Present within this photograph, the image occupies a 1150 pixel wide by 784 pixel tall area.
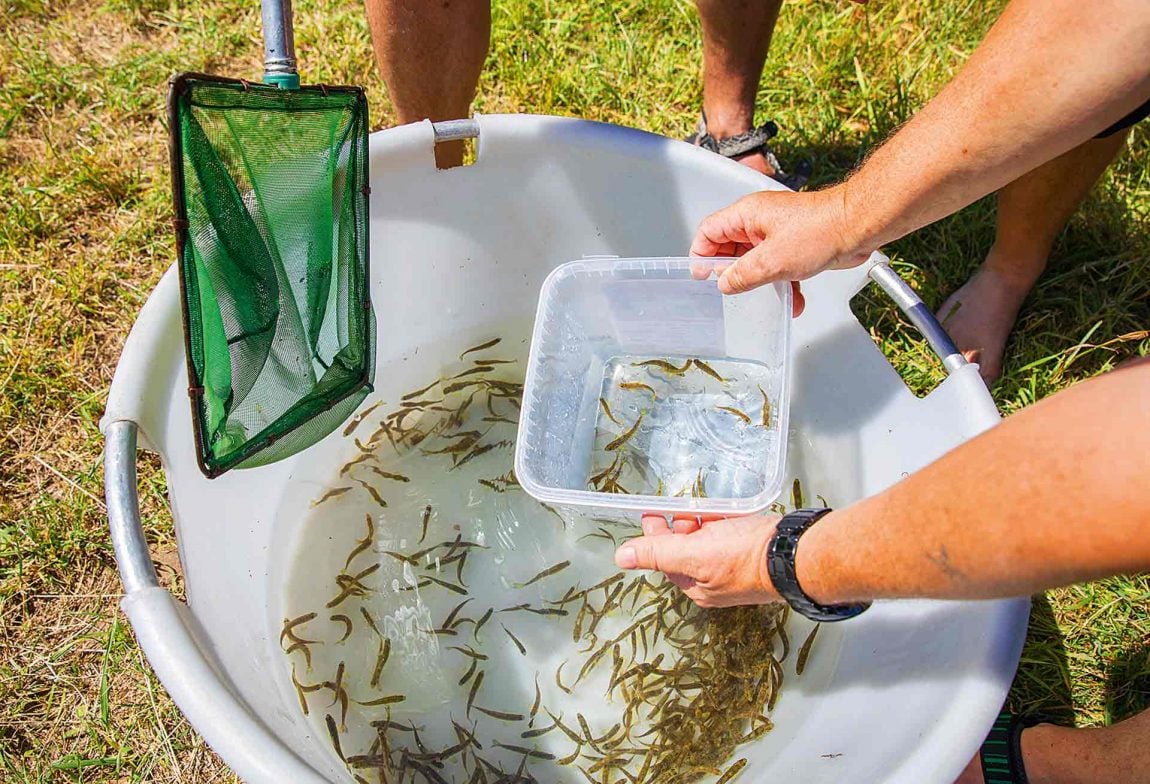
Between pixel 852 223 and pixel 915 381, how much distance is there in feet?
3.17

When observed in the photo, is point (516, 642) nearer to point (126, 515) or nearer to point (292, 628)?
point (292, 628)

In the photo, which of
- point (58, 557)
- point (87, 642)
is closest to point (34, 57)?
point (58, 557)

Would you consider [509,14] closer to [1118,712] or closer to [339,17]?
[339,17]

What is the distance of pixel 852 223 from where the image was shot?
165 cm

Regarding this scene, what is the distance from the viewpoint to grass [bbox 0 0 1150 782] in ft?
6.95

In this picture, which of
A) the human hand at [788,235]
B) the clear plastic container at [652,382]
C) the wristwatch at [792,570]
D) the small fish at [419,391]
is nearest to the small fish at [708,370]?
the clear plastic container at [652,382]

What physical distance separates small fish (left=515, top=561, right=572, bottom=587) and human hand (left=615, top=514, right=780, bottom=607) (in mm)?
644

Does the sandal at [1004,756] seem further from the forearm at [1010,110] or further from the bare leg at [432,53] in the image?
the bare leg at [432,53]

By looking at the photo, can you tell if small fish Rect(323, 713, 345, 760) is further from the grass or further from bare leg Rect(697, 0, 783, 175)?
bare leg Rect(697, 0, 783, 175)

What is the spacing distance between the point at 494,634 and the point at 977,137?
4.81ft

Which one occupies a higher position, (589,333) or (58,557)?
(589,333)

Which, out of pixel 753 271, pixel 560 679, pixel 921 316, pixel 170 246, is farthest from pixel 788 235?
Answer: pixel 170 246

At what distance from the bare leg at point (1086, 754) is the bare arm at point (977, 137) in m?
1.06

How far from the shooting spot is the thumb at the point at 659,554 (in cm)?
152
